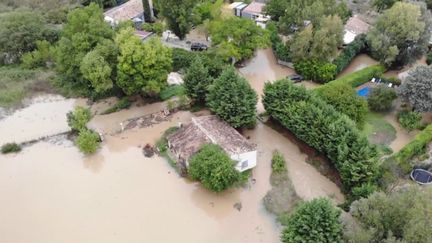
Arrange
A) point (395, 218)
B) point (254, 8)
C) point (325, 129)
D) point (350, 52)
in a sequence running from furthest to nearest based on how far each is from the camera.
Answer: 1. point (254, 8)
2. point (350, 52)
3. point (325, 129)
4. point (395, 218)

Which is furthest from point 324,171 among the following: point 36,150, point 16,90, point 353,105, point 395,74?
point 16,90

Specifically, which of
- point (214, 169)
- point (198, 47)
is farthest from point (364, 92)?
point (214, 169)

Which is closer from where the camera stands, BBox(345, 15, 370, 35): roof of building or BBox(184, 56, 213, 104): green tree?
BBox(184, 56, 213, 104): green tree

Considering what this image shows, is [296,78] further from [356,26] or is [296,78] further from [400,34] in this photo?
[356,26]

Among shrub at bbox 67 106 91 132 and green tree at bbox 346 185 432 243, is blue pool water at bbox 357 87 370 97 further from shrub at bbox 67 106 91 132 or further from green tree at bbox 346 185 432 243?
shrub at bbox 67 106 91 132

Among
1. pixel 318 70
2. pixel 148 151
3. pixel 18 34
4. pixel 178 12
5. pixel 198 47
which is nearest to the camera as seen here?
pixel 148 151

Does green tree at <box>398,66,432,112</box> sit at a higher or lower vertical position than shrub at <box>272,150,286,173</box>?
higher

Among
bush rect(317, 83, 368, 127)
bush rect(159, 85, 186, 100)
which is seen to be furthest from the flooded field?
bush rect(317, 83, 368, 127)
